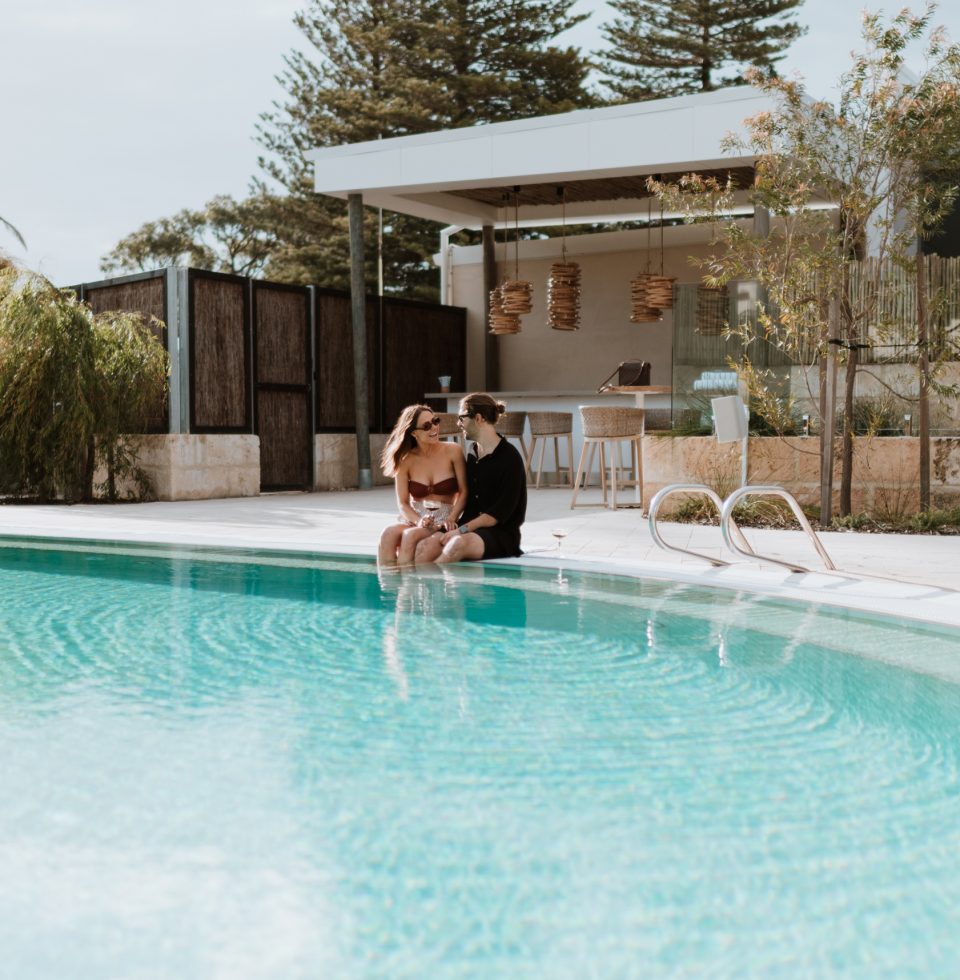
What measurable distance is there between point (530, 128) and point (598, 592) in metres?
7.07

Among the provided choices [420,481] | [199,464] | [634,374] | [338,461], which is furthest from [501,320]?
[420,481]

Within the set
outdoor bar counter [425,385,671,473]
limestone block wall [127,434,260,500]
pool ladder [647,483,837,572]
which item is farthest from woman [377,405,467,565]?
outdoor bar counter [425,385,671,473]

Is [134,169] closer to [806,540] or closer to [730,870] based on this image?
[806,540]

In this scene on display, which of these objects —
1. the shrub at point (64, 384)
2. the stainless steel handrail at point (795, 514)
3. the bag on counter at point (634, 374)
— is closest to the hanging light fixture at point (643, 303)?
the bag on counter at point (634, 374)

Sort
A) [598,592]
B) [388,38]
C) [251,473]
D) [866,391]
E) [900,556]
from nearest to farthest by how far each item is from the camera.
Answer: [598,592] < [900,556] < [866,391] < [251,473] < [388,38]

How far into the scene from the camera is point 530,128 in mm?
11367

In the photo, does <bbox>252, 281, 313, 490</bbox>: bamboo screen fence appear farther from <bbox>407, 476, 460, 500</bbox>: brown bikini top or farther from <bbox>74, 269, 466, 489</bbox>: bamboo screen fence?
<bbox>407, 476, 460, 500</bbox>: brown bikini top

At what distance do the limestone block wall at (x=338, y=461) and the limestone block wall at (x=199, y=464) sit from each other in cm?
113

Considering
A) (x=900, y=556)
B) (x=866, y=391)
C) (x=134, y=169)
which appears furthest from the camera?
(x=134, y=169)

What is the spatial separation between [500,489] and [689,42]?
2022 cm

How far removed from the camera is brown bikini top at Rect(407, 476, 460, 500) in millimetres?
6312

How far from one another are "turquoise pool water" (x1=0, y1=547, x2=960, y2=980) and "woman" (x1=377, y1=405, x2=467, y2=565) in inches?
53.1

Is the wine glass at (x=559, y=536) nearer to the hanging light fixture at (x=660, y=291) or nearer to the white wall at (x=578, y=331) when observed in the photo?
the hanging light fixture at (x=660, y=291)

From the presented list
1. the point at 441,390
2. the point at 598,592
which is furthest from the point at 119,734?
the point at 441,390
